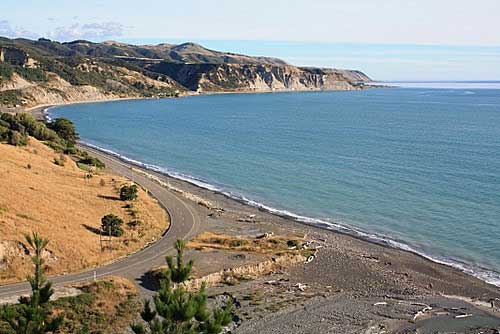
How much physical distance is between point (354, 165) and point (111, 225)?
1656 inches

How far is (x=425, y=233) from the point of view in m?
44.7

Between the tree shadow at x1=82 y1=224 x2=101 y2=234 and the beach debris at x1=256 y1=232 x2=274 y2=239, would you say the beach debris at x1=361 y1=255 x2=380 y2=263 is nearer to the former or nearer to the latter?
the beach debris at x1=256 y1=232 x2=274 y2=239

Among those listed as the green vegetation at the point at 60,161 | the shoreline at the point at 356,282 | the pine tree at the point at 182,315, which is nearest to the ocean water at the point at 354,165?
the shoreline at the point at 356,282

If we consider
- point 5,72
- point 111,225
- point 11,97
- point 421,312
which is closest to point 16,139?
point 111,225

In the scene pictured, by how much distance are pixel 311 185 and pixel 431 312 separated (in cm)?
3244

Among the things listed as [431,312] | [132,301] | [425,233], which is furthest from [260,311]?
[425,233]

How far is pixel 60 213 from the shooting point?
38281 millimetres

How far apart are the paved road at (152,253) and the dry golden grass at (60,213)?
0.80 meters

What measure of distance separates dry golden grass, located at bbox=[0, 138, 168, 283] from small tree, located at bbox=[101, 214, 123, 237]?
0.56m

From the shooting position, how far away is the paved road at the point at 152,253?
30031 mm

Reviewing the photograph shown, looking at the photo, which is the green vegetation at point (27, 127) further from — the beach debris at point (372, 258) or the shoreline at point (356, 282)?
the beach debris at point (372, 258)

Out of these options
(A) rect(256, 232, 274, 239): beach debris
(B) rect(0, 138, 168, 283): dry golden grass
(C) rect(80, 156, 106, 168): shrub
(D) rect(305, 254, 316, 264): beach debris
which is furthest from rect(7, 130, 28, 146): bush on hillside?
(D) rect(305, 254, 316, 264): beach debris

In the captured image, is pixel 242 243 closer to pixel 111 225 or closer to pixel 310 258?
pixel 310 258

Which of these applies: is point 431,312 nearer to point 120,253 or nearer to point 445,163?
point 120,253
